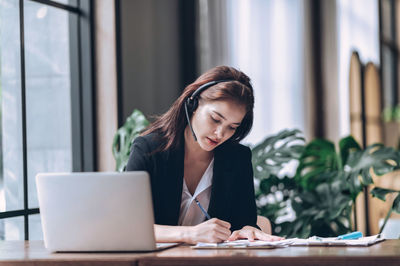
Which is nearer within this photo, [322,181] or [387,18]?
[322,181]

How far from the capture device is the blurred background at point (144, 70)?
2.94 metres

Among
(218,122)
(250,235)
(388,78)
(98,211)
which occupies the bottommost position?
(250,235)

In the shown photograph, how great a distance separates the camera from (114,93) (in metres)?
3.31

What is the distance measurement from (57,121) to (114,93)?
338 millimetres

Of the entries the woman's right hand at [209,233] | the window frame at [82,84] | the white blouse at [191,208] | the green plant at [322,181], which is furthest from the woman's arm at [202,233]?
the window frame at [82,84]

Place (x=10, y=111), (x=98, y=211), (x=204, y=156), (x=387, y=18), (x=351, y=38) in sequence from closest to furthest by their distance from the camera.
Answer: (x=98, y=211), (x=204, y=156), (x=10, y=111), (x=351, y=38), (x=387, y=18)

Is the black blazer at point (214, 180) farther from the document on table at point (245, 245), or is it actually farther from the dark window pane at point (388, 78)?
the dark window pane at point (388, 78)

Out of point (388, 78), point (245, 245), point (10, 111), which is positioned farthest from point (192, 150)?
point (388, 78)

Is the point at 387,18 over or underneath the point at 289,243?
over

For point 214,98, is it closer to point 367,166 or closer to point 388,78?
point 367,166

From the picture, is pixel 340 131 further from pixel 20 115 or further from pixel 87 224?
pixel 87 224

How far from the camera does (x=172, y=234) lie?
1.94 metres

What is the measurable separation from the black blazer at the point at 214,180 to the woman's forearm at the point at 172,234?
10.3 inches

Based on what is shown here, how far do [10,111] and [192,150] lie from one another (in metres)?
1.01
